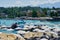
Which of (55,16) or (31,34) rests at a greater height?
(31,34)

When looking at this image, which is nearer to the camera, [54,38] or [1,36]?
[1,36]

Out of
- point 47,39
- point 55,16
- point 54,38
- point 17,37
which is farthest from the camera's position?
point 55,16

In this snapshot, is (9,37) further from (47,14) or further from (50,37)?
(47,14)

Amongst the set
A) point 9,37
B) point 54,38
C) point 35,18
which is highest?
point 9,37

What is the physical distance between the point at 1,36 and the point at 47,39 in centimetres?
669

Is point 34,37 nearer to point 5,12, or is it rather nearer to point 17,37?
point 17,37

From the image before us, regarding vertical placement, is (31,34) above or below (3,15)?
above

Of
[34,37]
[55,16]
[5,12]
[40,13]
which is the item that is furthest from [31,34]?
[5,12]

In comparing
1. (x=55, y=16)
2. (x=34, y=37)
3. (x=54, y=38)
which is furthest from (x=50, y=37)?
(x=55, y=16)

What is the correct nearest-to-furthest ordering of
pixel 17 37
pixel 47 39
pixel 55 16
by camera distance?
pixel 17 37 < pixel 47 39 < pixel 55 16

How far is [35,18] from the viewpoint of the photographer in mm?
85750

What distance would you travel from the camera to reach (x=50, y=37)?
2202 cm

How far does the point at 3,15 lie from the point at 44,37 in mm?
74142

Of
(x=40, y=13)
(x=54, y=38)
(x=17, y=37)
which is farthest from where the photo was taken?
(x=40, y=13)
